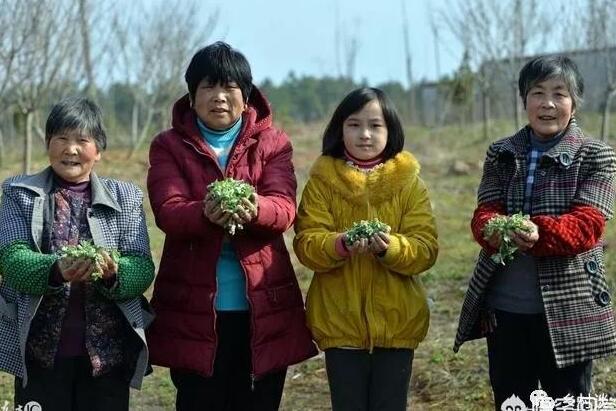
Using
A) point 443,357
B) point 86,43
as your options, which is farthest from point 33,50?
point 443,357

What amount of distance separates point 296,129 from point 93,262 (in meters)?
20.0

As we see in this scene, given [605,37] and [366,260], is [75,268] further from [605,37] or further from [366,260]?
[605,37]

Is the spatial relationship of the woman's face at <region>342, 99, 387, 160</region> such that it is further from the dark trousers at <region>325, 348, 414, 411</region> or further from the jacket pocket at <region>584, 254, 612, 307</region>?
the jacket pocket at <region>584, 254, 612, 307</region>

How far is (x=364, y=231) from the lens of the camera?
9.16 ft

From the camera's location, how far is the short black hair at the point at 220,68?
2926 millimetres

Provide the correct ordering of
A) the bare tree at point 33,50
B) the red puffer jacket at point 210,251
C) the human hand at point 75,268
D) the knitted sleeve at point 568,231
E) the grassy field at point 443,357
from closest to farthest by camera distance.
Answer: the human hand at point 75,268 → the knitted sleeve at point 568,231 → the red puffer jacket at point 210,251 → the grassy field at point 443,357 → the bare tree at point 33,50

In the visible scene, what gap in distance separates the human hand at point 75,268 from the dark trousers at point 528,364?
4.87ft

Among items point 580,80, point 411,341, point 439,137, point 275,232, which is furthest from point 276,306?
point 439,137

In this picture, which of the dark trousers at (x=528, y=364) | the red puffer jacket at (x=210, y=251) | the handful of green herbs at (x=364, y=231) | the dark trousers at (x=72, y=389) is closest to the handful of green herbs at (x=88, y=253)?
the red puffer jacket at (x=210, y=251)

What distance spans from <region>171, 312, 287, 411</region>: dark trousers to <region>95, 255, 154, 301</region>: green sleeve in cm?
30

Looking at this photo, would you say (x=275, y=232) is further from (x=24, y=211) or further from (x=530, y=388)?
(x=530, y=388)

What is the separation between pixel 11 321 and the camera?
2.85 meters

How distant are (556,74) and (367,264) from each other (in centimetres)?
97

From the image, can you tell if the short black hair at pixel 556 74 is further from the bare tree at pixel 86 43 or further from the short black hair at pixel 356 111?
the bare tree at pixel 86 43
